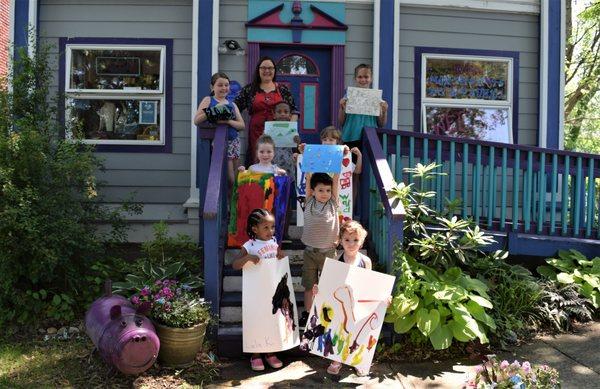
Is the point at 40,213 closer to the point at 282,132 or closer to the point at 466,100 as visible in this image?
the point at 282,132

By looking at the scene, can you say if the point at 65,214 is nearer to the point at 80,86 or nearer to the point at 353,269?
the point at 80,86

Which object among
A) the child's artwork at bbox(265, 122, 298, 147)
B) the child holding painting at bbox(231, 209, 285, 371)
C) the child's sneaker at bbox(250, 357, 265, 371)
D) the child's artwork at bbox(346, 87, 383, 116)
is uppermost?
the child's artwork at bbox(346, 87, 383, 116)

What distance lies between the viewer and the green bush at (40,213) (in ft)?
15.5

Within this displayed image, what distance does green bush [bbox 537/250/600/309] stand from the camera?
17.2ft

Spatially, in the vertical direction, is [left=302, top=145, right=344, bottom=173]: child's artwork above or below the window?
below

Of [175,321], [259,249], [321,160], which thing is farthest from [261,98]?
[175,321]

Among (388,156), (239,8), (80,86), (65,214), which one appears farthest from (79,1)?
(388,156)

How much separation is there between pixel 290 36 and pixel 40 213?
3608mm

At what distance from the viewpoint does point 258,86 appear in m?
5.62

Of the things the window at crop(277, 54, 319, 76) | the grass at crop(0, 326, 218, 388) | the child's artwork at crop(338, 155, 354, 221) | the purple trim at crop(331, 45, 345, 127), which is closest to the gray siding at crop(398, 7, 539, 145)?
the purple trim at crop(331, 45, 345, 127)

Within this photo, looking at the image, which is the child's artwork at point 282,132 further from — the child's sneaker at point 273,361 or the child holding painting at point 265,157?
the child's sneaker at point 273,361

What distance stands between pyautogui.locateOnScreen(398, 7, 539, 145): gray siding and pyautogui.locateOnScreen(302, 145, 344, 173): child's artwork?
2.70 meters

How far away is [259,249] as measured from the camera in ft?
13.5

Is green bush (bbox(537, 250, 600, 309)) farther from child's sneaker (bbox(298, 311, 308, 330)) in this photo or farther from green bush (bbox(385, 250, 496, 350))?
child's sneaker (bbox(298, 311, 308, 330))
